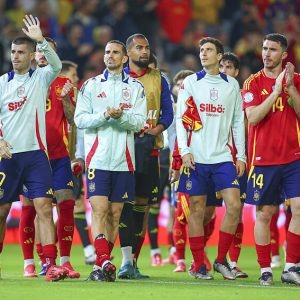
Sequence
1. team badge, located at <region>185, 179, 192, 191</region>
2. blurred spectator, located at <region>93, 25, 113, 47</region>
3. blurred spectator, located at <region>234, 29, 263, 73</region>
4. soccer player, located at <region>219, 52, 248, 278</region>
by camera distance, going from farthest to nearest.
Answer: blurred spectator, located at <region>93, 25, 113, 47</region> < blurred spectator, located at <region>234, 29, 263, 73</region> < soccer player, located at <region>219, 52, 248, 278</region> < team badge, located at <region>185, 179, 192, 191</region>

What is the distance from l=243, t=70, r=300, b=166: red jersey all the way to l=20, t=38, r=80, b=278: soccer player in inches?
81.8

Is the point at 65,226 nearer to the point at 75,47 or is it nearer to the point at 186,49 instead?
the point at 75,47

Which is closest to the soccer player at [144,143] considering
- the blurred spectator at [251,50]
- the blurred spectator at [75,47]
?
the blurred spectator at [75,47]

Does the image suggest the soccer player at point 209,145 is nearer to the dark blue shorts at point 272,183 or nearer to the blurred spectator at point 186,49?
the dark blue shorts at point 272,183

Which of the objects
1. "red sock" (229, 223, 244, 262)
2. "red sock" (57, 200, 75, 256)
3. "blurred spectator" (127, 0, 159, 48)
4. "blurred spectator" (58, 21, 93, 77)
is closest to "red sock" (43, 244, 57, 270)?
"red sock" (57, 200, 75, 256)

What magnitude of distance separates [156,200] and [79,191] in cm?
204

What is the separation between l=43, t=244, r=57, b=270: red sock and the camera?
1061 centimetres

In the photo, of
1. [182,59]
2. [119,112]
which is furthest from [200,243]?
[182,59]

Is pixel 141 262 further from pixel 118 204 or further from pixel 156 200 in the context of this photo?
pixel 118 204

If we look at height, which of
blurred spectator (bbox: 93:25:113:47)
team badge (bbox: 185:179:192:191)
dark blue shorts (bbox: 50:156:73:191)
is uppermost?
blurred spectator (bbox: 93:25:113:47)

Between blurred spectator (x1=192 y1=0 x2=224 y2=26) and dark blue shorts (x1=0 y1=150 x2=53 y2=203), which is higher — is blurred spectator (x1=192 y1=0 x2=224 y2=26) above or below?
above

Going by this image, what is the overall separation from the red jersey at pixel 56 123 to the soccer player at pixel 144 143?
0.76 m

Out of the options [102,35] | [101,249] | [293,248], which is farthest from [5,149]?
[102,35]

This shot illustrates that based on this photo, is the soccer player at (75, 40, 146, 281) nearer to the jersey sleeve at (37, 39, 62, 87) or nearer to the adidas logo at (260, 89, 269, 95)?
the jersey sleeve at (37, 39, 62, 87)
